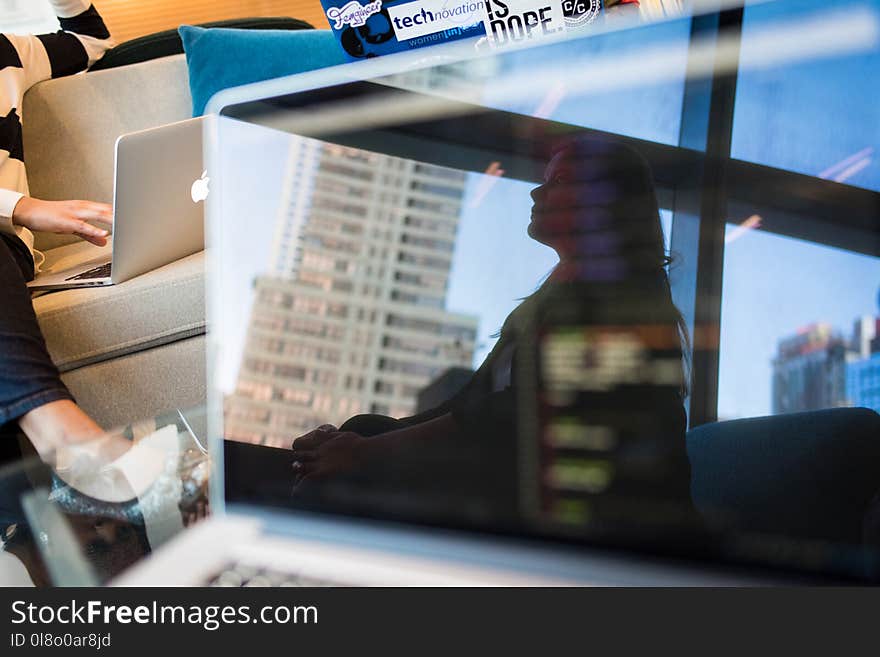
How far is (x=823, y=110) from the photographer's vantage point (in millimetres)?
402

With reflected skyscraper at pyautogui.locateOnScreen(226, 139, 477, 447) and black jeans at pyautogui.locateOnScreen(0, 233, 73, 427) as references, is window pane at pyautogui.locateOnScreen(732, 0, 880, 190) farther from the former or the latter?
black jeans at pyautogui.locateOnScreen(0, 233, 73, 427)

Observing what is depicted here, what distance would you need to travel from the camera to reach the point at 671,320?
1.38ft

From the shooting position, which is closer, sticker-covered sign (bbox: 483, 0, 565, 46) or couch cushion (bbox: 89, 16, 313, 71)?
sticker-covered sign (bbox: 483, 0, 565, 46)

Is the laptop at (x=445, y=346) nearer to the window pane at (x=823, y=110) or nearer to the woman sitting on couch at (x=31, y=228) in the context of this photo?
the window pane at (x=823, y=110)

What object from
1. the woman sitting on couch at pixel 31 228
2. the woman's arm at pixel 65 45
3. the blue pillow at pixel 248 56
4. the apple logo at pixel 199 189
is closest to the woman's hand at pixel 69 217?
the woman sitting on couch at pixel 31 228

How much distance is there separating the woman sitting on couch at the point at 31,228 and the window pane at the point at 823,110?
65 cm

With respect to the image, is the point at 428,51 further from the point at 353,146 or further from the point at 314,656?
the point at 314,656

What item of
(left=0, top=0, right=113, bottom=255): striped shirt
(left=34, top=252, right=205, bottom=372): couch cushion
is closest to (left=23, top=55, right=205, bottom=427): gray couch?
(left=34, top=252, right=205, bottom=372): couch cushion

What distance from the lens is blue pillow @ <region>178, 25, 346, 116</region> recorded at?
1.54m

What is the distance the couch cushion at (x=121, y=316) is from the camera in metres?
1.06

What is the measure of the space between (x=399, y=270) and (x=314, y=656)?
238mm

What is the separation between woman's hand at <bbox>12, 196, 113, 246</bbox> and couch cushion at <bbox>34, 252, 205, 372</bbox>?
86mm

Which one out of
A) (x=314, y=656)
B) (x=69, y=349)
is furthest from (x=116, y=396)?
(x=314, y=656)

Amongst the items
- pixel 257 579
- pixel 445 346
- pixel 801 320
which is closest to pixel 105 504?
pixel 257 579
